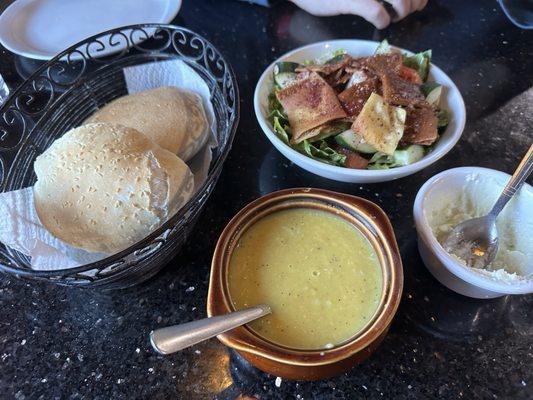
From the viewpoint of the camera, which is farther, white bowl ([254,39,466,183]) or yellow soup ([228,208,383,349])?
white bowl ([254,39,466,183])

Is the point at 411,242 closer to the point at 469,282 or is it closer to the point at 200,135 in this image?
the point at 469,282

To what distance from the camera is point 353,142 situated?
2.82 ft

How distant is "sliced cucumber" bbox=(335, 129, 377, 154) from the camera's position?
0.85 m

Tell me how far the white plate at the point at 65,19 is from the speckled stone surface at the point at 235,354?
1.63 feet

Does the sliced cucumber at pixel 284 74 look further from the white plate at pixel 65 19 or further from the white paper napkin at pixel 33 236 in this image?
the white plate at pixel 65 19

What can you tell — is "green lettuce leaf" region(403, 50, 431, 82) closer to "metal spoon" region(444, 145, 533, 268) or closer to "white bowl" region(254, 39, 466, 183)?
"white bowl" region(254, 39, 466, 183)

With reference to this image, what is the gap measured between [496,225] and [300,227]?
0.33 metres

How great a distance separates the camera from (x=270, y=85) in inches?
37.8

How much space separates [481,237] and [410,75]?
377mm

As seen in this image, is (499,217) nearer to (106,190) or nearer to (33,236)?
(106,190)

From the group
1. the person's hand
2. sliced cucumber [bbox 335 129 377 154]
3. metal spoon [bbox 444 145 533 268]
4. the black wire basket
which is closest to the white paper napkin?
the black wire basket

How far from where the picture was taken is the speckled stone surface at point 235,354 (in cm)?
68

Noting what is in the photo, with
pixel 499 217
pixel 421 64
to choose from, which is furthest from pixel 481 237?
pixel 421 64

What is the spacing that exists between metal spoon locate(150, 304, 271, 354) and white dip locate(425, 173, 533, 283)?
37 centimetres
